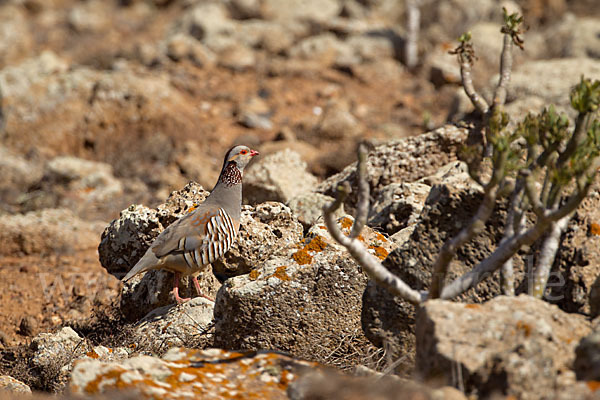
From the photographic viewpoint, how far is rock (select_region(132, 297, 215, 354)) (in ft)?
18.3

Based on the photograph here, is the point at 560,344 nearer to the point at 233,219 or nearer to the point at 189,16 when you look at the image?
the point at 233,219

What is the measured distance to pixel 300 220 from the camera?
7723 millimetres

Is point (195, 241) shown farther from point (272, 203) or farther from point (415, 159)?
point (415, 159)

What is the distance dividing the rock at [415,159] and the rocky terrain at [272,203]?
1.1 inches

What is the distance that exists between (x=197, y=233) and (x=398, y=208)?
2094 mm

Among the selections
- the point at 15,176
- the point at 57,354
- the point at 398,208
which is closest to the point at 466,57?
the point at 398,208

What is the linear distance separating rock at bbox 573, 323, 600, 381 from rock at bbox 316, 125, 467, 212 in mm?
4828

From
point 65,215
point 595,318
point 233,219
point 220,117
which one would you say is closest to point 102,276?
point 65,215

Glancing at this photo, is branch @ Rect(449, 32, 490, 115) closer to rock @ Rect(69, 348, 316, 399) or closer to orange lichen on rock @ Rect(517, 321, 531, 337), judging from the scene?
orange lichen on rock @ Rect(517, 321, 531, 337)

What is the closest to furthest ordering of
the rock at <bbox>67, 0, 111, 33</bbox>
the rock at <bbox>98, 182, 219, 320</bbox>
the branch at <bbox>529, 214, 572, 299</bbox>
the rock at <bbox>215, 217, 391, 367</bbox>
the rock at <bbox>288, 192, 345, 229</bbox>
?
the branch at <bbox>529, 214, 572, 299</bbox> < the rock at <bbox>215, 217, 391, 367</bbox> < the rock at <bbox>98, 182, 219, 320</bbox> < the rock at <bbox>288, 192, 345, 229</bbox> < the rock at <bbox>67, 0, 111, 33</bbox>

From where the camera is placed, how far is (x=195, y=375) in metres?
3.84

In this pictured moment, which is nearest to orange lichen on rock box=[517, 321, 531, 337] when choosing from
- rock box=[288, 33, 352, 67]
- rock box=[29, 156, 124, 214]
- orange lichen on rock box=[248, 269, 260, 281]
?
orange lichen on rock box=[248, 269, 260, 281]

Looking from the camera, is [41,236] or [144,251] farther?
[41,236]

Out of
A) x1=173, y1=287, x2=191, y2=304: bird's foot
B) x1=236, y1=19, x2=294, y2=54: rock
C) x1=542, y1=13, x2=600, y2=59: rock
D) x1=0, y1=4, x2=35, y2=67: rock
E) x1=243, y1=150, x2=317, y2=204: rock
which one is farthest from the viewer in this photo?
x1=0, y1=4, x2=35, y2=67: rock
